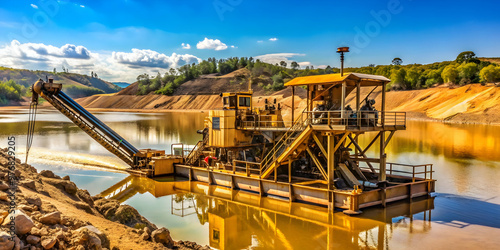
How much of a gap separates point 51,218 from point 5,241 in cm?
165

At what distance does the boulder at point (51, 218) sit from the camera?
8.00m

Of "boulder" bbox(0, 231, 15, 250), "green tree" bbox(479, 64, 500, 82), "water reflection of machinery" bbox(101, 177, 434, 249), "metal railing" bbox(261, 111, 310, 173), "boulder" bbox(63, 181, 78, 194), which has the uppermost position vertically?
"green tree" bbox(479, 64, 500, 82)

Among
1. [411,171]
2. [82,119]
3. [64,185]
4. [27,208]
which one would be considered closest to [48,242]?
[27,208]

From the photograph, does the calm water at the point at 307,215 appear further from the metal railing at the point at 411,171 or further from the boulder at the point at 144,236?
the boulder at the point at 144,236

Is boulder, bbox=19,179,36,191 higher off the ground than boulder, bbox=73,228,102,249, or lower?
higher

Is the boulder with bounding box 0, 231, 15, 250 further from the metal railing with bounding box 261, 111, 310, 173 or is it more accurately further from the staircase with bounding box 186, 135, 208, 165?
the staircase with bounding box 186, 135, 208, 165

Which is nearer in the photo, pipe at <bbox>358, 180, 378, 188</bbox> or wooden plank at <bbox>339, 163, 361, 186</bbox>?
wooden plank at <bbox>339, 163, 361, 186</bbox>

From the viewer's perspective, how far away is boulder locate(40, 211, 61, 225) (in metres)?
8.00

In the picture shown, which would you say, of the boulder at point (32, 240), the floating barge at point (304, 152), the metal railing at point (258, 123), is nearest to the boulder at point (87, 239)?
the boulder at point (32, 240)

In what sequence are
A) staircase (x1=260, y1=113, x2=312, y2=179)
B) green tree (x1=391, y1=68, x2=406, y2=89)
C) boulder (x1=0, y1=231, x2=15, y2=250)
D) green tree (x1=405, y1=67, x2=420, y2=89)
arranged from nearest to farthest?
boulder (x1=0, y1=231, x2=15, y2=250) → staircase (x1=260, y1=113, x2=312, y2=179) → green tree (x1=405, y1=67, x2=420, y2=89) → green tree (x1=391, y1=68, x2=406, y2=89)

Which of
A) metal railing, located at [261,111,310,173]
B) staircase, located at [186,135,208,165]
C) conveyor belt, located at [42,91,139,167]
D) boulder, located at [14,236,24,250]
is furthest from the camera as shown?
staircase, located at [186,135,208,165]

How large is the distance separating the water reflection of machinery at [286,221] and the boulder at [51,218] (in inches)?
271

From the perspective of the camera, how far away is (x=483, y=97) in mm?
71125

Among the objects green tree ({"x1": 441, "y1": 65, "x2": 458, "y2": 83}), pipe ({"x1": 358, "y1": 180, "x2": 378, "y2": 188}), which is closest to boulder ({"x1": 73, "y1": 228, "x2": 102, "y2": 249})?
pipe ({"x1": 358, "y1": 180, "x2": 378, "y2": 188})
